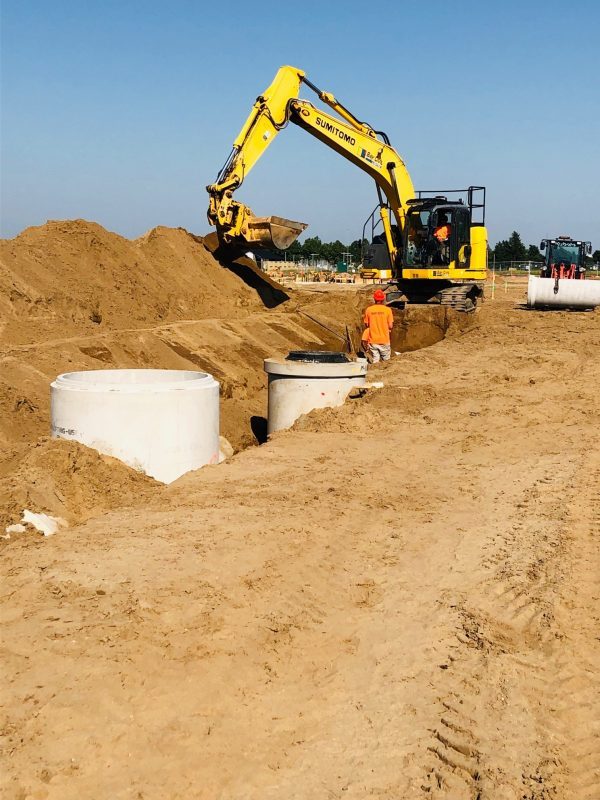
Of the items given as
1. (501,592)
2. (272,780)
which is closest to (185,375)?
(501,592)

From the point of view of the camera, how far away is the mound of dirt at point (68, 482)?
669 cm

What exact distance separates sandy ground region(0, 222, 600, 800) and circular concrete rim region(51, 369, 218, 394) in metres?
0.88

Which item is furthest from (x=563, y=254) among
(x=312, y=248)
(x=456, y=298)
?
(x=312, y=248)

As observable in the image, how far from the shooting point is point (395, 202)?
2103 centimetres

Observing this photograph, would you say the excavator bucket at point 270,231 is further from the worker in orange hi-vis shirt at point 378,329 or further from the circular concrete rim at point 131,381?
the circular concrete rim at point 131,381

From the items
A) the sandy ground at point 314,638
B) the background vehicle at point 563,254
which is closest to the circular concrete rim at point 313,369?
the sandy ground at point 314,638

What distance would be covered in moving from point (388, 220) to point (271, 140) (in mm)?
4718

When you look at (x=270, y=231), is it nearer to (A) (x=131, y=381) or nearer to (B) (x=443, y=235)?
(B) (x=443, y=235)

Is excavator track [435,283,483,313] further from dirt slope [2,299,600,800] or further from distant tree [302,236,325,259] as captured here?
distant tree [302,236,325,259]

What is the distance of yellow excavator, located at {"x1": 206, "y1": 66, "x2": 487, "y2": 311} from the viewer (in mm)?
17562

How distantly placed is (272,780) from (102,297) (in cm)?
1354

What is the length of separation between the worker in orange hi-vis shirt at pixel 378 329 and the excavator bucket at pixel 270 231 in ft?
14.0

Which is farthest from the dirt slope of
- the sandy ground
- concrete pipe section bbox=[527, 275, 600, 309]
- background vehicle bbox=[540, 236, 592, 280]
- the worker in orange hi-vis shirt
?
background vehicle bbox=[540, 236, 592, 280]

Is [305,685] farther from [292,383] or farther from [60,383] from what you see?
[292,383]
